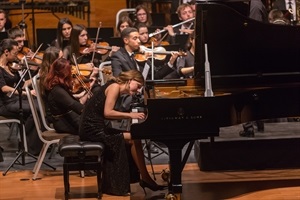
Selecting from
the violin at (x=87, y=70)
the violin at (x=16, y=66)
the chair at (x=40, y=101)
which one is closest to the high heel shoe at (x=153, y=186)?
the chair at (x=40, y=101)

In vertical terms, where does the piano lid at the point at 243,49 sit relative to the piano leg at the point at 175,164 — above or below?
above

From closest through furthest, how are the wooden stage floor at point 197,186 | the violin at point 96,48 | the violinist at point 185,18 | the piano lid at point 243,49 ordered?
the piano lid at point 243,49, the wooden stage floor at point 197,186, the violin at point 96,48, the violinist at point 185,18

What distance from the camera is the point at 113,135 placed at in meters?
6.86

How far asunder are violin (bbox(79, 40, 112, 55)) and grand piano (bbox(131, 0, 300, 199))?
2.40m

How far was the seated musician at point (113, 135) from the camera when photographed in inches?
266

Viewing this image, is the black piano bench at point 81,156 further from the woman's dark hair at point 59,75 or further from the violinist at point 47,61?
the violinist at point 47,61

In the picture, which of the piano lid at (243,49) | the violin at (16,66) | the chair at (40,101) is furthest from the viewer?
the violin at (16,66)

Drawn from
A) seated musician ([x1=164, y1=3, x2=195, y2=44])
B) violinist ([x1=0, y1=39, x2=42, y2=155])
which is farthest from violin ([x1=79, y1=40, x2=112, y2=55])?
seated musician ([x1=164, y1=3, x2=195, y2=44])

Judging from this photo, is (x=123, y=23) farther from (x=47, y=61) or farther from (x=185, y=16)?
(x=47, y=61)

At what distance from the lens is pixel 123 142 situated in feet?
22.4

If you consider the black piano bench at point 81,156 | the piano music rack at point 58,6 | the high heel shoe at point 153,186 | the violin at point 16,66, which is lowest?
the high heel shoe at point 153,186

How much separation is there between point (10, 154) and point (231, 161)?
2.67m

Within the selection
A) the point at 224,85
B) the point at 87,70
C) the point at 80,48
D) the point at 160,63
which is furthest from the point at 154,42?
the point at 224,85

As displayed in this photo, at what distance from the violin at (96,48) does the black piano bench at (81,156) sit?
2822 mm
